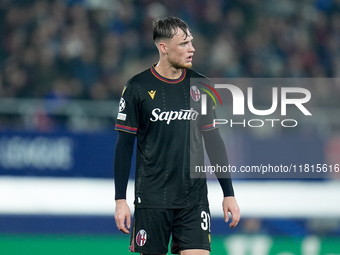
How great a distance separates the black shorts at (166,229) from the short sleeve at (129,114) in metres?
0.59

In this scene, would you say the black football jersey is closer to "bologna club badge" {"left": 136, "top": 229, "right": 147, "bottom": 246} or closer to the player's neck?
the player's neck

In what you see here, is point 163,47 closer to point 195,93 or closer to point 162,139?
point 195,93

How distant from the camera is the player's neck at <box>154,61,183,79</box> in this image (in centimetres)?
519

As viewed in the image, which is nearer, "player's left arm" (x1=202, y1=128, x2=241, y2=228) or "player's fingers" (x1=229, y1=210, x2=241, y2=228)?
"player's fingers" (x1=229, y1=210, x2=241, y2=228)

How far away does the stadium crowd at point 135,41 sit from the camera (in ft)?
37.9

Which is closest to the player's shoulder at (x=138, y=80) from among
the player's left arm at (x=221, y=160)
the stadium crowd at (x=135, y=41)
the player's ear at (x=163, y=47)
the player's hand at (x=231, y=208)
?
the player's ear at (x=163, y=47)

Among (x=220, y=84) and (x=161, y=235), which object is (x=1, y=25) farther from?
(x=161, y=235)

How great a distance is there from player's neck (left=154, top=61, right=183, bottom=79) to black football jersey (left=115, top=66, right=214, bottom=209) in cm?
6

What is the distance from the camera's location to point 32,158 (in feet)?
31.9

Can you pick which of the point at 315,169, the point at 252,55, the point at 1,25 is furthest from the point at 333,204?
the point at 1,25

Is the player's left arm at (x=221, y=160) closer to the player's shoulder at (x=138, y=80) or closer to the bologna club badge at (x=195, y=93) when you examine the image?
the bologna club badge at (x=195, y=93)

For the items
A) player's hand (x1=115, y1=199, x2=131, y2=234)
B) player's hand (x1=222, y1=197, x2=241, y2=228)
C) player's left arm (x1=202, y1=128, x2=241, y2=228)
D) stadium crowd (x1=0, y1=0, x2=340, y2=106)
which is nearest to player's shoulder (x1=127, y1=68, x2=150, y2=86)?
player's left arm (x1=202, y1=128, x2=241, y2=228)

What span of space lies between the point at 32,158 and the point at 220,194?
2554 millimetres

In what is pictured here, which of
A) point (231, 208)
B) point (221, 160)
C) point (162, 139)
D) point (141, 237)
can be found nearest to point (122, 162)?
point (162, 139)
